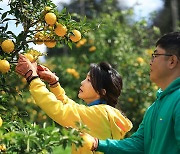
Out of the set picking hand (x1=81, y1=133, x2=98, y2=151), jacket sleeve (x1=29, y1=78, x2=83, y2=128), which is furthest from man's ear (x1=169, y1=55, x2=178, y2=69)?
jacket sleeve (x1=29, y1=78, x2=83, y2=128)

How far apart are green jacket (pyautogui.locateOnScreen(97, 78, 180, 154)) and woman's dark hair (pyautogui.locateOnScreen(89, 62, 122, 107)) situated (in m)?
0.45

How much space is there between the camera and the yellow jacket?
7.63 feet

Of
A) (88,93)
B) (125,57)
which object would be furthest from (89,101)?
(125,57)

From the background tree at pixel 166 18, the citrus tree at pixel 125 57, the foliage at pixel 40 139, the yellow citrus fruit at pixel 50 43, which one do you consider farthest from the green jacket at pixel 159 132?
the background tree at pixel 166 18

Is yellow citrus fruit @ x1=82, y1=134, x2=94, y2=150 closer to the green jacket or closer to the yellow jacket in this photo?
the green jacket

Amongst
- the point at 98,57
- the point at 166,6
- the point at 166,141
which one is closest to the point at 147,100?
the point at 98,57

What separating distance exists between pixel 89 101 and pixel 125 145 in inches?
21.0

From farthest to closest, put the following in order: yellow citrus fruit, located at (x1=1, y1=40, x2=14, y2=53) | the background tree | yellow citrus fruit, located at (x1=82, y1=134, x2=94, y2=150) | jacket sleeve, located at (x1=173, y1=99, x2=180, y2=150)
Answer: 1. the background tree
2. yellow citrus fruit, located at (x1=1, y1=40, x2=14, y2=53)
3. yellow citrus fruit, located at (x1=82, y1=134, x2=94, y2=150)
4. jacket sleeve, located at (x1=173, y1=99, x2=180, y2=150)

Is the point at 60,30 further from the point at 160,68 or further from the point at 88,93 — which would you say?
the point at 160,68

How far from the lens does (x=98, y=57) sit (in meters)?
7.58

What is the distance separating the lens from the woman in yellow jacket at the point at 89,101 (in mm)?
2336

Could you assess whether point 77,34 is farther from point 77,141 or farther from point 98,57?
point 98,57

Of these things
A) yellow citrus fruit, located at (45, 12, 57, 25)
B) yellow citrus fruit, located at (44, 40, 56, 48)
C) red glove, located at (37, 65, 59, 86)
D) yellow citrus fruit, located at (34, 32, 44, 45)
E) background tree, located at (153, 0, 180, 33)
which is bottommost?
background tree, located at (153, 0, 180, 33)

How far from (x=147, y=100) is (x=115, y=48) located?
0.98 metres
